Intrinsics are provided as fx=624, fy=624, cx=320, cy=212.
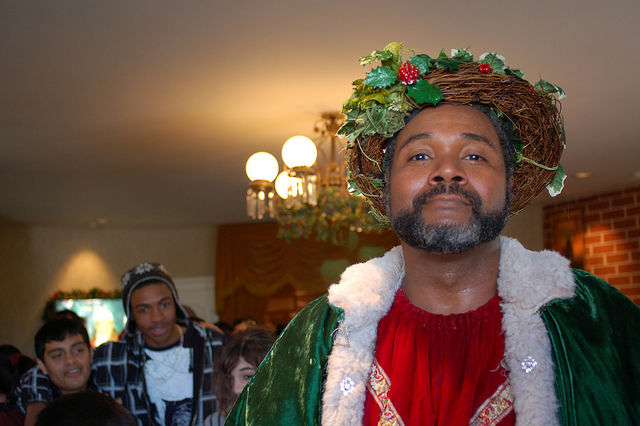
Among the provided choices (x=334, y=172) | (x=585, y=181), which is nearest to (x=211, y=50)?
(x=334, y=172)

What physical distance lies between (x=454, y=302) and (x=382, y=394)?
0.24 m

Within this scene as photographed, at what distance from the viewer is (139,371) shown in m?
2.57

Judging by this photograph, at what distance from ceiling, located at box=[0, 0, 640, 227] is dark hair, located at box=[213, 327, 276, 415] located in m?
1.35

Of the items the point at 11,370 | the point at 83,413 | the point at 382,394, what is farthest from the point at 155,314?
the point at 382,394

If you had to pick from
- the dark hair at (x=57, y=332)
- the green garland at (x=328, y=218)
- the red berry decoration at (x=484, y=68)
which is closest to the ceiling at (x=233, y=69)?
the green garland at (x=328, y=218)

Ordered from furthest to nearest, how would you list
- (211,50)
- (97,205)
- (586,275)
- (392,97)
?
(97,205)
(211,50)
(392,97)
(586,275)

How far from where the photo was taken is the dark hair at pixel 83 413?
1599 millimetres

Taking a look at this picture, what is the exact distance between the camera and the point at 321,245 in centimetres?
784

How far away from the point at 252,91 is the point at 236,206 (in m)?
3.70

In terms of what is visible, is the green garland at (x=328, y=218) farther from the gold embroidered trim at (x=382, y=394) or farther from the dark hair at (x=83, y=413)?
the gold embroidered trim at (x=382, y=394)

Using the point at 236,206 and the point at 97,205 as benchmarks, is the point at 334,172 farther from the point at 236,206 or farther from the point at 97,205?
the point at 97,205

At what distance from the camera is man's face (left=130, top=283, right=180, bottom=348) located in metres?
2.63

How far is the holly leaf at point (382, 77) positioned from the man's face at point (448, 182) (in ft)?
0.32

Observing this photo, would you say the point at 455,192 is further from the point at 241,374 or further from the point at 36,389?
the point at 36,389
